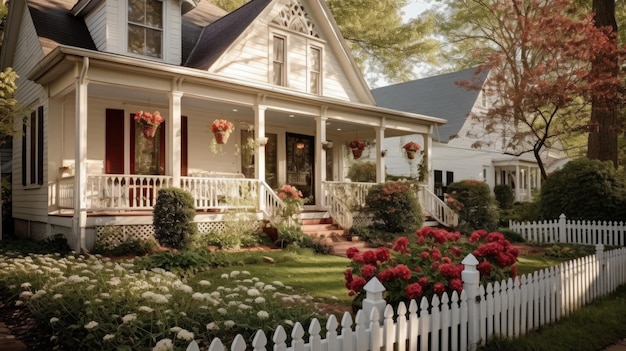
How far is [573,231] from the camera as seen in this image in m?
13.1

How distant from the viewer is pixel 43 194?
38.9ft

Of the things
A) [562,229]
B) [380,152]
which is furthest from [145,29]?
[562,229]

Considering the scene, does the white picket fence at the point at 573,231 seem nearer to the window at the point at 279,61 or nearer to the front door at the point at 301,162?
the front door at the point at 301,162

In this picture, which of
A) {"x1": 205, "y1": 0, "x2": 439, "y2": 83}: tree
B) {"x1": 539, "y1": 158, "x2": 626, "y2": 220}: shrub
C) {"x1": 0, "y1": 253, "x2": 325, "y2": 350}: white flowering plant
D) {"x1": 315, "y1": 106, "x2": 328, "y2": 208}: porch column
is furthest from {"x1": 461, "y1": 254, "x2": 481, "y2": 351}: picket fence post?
{"x1": 205, "y1": 0, "x2": 439, "y2": 83}: tree

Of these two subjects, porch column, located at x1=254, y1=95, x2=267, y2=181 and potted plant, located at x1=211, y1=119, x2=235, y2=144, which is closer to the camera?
potted plant, located at x1=211, y1=119, x2=235, y2=144

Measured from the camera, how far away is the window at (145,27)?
41.3 feet

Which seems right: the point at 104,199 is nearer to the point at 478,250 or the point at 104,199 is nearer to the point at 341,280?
the point at 341,280

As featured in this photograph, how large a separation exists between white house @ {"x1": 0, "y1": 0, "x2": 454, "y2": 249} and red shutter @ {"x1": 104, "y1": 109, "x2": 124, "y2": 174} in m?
0.03

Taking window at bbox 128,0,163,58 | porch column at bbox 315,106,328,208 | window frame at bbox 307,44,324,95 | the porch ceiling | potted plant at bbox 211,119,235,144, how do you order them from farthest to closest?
window frame at bbox 307,44,324,95 < porch column at bbox 315,106,328,208 < window at bbox 128,0,163,58 < the porch ceiling < potted plant at bbox 211,119,235,144

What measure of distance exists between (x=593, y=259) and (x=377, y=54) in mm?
21665

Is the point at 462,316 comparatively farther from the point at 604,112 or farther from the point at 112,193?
the point at 604,112

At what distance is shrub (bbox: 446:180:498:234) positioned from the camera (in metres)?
15.3

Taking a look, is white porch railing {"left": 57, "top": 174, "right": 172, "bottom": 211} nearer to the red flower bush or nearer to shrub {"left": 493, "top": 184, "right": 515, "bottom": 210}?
the red flower bush

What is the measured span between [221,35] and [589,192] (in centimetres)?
1150
